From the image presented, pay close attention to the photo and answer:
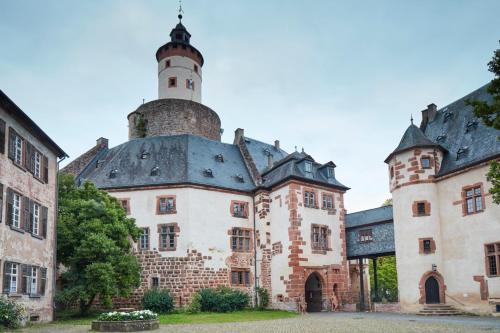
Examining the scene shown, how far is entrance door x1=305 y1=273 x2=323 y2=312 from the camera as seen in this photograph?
34.9 meters

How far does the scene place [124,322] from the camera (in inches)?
781

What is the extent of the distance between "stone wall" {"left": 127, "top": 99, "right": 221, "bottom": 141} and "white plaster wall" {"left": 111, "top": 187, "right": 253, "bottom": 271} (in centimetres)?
894

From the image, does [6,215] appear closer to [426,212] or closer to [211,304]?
[211,304]

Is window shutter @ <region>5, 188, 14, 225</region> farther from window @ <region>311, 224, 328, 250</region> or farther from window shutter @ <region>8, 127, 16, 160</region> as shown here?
window @ <region>311, 224, 328, 250</region>

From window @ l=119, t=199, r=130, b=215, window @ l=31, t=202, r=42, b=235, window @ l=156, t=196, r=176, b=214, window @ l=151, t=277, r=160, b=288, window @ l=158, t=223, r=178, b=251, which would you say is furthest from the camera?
window @ l=119, t=199, r=130, b=215

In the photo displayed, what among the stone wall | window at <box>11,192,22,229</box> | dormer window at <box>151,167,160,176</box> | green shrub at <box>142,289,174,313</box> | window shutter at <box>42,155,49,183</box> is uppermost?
the stone wall

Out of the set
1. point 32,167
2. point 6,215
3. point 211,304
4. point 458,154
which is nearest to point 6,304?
point 6,215

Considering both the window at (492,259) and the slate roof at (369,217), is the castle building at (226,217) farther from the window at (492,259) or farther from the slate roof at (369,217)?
the window at (492,259)

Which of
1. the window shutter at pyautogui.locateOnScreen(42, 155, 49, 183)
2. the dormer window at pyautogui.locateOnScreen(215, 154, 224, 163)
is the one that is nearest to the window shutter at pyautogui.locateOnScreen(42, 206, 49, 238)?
the window shutter at pyautogui.locateOnScreen(42, 155, 49, 183)

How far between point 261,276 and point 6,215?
65.3 feet

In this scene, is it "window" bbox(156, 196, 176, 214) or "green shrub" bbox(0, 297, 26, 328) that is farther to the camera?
"window" bbox(156, 196, 176, 214)

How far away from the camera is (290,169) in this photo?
35219mm

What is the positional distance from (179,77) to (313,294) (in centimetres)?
2282

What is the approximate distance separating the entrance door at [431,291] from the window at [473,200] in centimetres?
462
